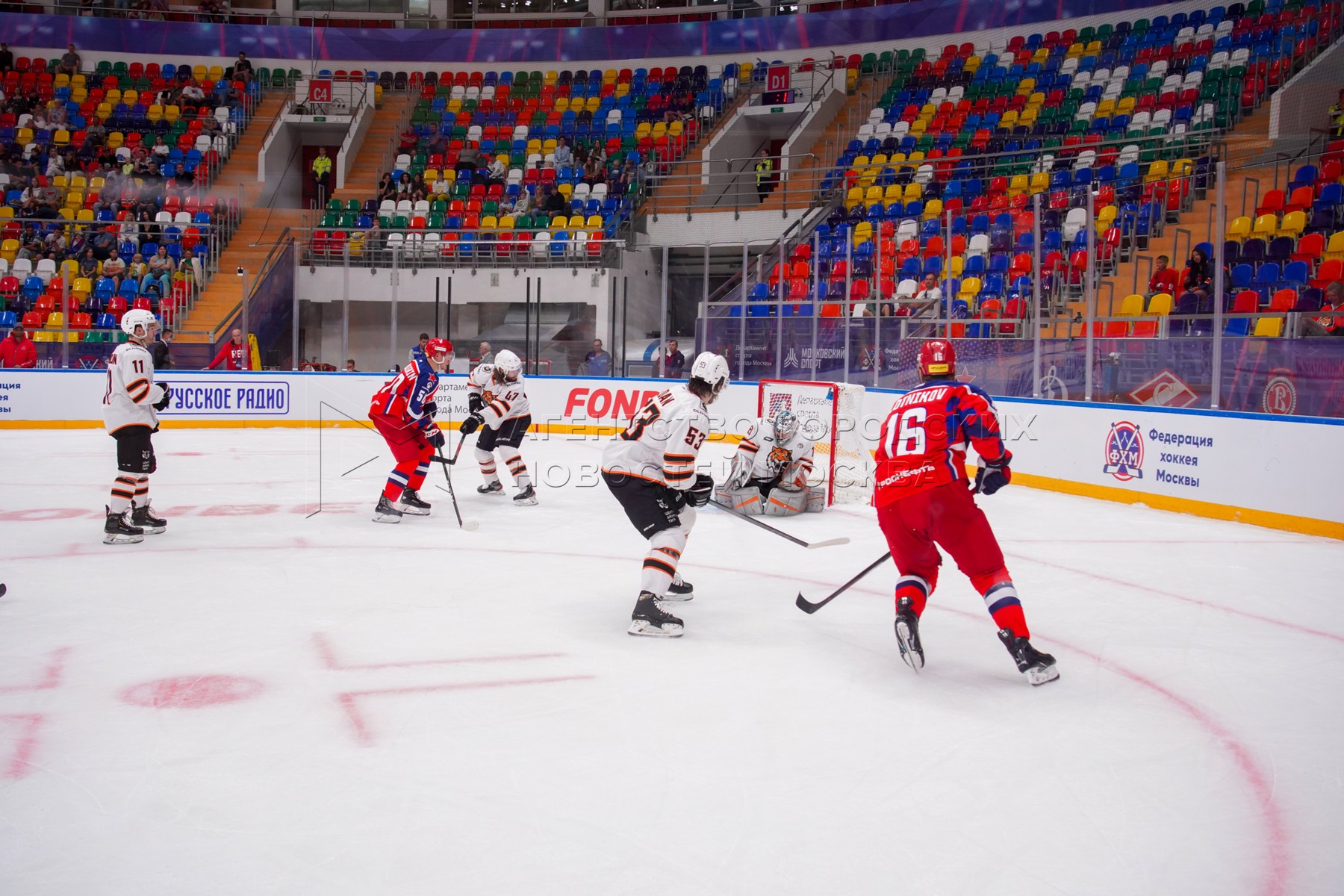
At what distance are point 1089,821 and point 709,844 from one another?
1033 millimetres

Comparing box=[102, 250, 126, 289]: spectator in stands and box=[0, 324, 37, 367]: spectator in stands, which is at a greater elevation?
box=[102, 250, 126, 289]: spectator in stands

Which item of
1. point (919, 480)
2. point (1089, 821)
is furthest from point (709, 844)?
point (919, 480)

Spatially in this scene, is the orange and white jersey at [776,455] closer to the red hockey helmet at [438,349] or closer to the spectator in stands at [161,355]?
the red hockey helmet at [438,349]

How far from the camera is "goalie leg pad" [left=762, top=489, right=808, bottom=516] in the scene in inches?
323

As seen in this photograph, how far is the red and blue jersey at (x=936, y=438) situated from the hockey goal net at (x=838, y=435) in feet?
15.5

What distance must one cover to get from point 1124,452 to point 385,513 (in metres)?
6.03

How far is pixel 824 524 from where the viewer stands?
25.8ft

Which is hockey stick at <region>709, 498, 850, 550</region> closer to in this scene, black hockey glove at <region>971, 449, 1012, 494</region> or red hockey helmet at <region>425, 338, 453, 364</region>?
black hockey glove at <region>971, 449, 1012, 494</region>

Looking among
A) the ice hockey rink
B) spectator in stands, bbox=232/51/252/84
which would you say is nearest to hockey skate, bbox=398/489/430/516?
the ice hockey rink

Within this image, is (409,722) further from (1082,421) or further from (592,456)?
(592,456)

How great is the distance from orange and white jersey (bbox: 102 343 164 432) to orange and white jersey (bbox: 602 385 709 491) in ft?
11.3

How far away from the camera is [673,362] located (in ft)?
48.6

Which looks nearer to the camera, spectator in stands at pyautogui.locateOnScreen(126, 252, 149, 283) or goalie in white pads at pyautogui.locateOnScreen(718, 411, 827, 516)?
goalie in white pads at pyautogui.locateOnScreen(718, 411, 827, 516)

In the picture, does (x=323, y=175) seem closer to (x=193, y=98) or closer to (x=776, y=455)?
(x=193, y=98)
